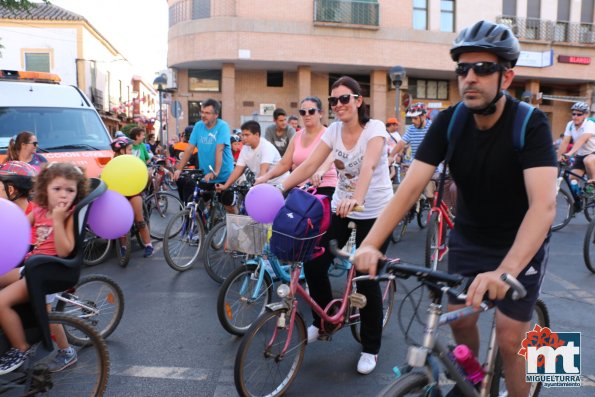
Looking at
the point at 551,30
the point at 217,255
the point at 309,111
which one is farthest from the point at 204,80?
the point at 309,111

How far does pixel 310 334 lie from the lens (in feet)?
11.1

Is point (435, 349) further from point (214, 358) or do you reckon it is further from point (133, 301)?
point (133, 301)

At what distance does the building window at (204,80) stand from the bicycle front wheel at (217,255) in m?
22.8

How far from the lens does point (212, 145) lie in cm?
649

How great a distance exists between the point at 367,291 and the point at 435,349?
1521mm

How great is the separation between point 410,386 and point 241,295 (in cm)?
233

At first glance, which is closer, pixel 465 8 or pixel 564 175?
pixel 564 175

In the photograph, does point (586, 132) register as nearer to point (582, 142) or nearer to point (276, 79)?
point (582, 142)

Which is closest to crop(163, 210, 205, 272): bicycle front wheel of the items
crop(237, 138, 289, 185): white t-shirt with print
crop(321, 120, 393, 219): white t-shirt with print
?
crop(237, 138, 289, 185): white t-shirt with print

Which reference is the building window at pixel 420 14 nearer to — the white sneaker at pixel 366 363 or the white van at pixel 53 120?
the white van at pixel 53 120

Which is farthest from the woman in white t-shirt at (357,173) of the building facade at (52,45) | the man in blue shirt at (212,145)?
the building facade at (52,45)

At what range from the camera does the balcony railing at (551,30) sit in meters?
27.8

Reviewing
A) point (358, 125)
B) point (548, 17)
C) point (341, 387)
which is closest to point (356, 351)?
point (341, 387)

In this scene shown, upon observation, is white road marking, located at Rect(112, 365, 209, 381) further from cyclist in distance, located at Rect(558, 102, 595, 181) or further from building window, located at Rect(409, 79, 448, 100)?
building window, located at Rect(409, 79, 448, 100)
